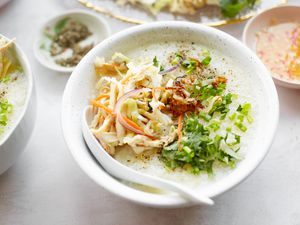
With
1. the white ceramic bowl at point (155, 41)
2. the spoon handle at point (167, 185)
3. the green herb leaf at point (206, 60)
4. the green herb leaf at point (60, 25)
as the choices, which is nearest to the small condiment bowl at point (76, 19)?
the green herb leaf at point (60, 25)

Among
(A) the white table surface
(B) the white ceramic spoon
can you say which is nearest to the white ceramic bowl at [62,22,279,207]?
(B) the white ceramic spoon

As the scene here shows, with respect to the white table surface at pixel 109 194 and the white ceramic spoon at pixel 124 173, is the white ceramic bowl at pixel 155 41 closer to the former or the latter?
the white ceramic spoon at pixel 124 173

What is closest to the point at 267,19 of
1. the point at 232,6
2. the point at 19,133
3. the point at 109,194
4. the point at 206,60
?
the point at 232,6

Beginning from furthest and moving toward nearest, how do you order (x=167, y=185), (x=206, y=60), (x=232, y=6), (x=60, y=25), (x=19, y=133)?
(x=60, y=25)
(x=232, y=6)
(x=206, y=60)
(x=19, y=133)
(x=167, y=185)

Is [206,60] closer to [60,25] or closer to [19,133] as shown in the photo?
[19,133]

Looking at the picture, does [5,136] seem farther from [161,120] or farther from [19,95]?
[161,120]

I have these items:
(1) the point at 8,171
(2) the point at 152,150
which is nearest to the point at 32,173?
(1) the point at 8,171
